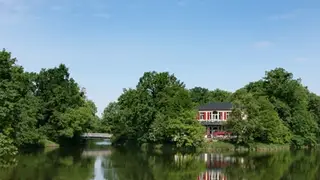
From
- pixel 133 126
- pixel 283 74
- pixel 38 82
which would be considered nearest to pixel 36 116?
pixel 38 82

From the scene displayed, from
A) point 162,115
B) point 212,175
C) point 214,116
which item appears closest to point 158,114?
point 162,115

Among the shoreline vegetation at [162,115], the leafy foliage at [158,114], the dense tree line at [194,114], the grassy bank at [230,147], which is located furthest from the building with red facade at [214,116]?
the grassy bank at [230,147]

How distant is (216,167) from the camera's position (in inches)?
1458

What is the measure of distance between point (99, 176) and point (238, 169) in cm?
1238

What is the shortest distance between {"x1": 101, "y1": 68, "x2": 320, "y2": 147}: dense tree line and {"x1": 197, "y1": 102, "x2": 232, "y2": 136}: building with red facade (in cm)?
478

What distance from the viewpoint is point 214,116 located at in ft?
252

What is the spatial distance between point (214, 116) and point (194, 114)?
15.8 metres

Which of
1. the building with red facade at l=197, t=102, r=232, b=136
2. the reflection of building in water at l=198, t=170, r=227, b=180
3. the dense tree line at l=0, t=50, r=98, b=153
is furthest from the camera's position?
the building with red facade at l=197, t=102, r=232, b=136

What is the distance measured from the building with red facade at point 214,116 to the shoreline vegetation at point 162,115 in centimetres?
659

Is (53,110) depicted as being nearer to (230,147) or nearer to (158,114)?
(158,114)

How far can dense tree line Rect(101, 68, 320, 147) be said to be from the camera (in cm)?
6128

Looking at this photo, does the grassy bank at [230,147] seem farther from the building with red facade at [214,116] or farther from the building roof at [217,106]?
the building roof at [217,106]

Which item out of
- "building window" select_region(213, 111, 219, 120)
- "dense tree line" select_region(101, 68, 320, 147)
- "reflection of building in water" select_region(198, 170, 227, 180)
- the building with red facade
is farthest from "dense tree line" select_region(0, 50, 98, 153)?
"reflection of building in water" select_region(198, 170, 227, 180)

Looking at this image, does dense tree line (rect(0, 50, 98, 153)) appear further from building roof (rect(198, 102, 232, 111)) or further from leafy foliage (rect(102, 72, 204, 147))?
building roof (rect(198, 102, 232, 111))
